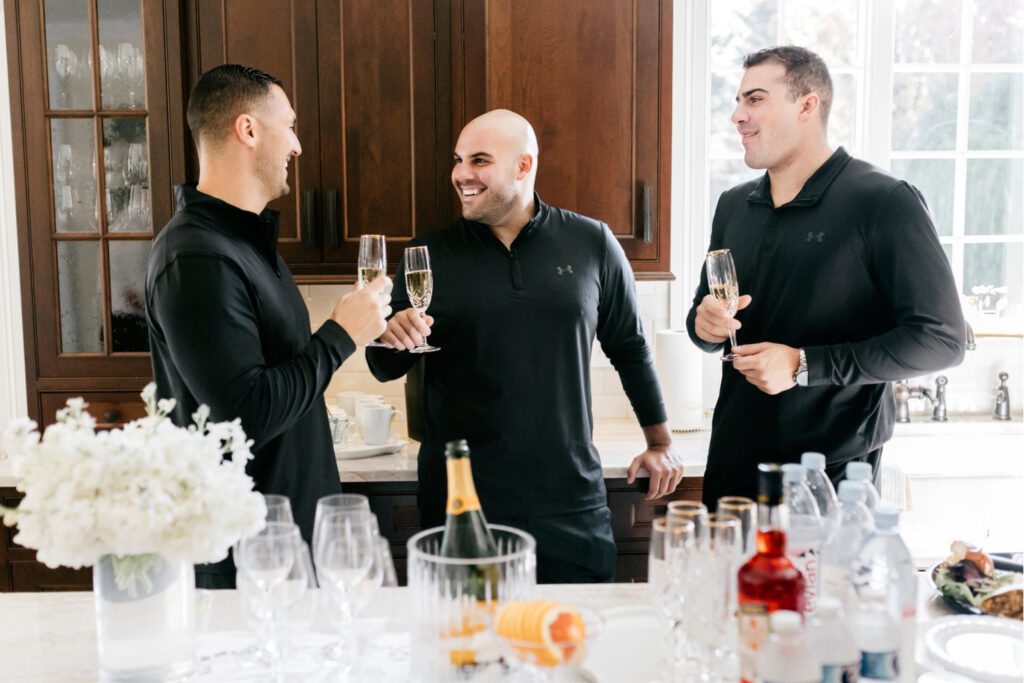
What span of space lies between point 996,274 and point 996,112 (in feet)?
2.07

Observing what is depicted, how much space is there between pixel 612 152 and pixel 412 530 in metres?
1.28

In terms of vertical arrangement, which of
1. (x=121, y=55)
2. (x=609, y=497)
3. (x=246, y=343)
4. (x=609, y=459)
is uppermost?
(x=121, y=55)

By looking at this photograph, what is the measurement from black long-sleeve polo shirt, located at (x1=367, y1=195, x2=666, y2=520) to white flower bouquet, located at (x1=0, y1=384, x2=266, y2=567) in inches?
42.6

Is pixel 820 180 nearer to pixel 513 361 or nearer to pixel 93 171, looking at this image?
pixel 513 361

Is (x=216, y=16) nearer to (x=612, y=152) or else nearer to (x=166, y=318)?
(x=612, y=152)

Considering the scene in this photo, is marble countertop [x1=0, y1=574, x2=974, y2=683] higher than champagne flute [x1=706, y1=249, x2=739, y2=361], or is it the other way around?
champagne flute [x1=706, y1=249, x2=739, y2=361]

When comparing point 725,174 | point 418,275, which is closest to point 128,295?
point 418,275

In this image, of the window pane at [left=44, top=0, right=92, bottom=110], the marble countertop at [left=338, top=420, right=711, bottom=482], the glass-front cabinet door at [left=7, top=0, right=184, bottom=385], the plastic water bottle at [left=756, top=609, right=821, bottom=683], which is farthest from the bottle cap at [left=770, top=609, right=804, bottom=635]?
the window pane at [left=44, top=0, right=92, bottom=110]

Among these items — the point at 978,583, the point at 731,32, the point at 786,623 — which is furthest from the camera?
the point at 731,32

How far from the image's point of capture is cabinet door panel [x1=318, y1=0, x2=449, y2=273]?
2.80 metres

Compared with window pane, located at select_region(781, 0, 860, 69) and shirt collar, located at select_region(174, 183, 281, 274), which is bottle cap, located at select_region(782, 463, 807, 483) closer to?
shirt collar, located at select_region(174, 183, 281, 274)

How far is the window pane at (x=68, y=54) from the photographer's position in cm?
278

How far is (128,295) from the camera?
288 centimetres

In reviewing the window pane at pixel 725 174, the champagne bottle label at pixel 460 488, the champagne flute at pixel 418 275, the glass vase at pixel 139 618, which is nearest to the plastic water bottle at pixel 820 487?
the champagne bottle label at pixel 460 488
